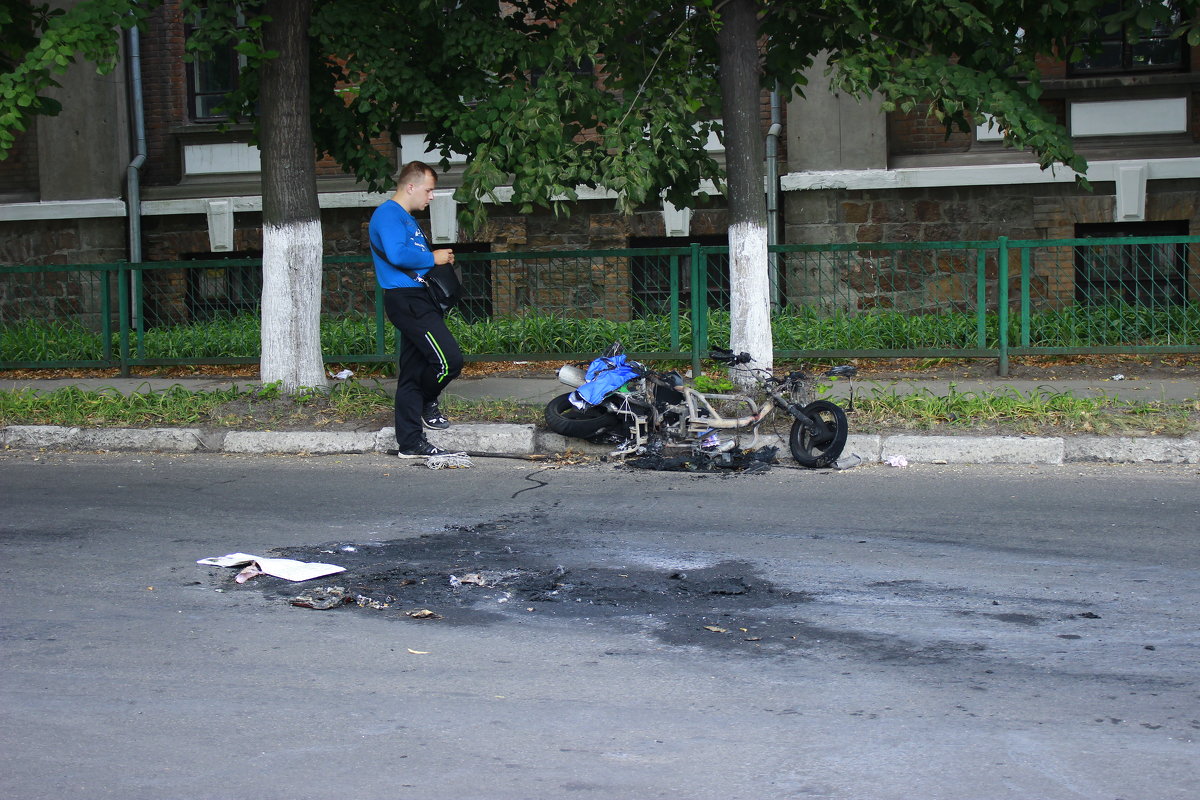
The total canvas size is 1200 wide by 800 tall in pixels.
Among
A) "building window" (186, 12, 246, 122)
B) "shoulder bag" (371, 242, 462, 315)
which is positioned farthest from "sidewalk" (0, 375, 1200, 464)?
"building window" (186, 12, 246, 122)

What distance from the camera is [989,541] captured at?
629 cm

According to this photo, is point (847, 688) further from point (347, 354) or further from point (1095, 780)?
point (347, 354)

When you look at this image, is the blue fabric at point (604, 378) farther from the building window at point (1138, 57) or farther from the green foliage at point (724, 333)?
the building window at point (1138, 57)

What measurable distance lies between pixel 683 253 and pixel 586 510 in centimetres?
483

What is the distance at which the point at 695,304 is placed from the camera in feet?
37.6

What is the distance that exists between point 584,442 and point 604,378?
0.67 m

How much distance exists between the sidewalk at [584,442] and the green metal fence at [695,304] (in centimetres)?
82

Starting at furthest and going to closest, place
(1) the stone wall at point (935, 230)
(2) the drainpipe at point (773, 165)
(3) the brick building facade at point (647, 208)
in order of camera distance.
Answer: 1. (2) the drainpipe at point (773, 165)
2. (3) the brick building facade at point (647, 208)
3. (1) the stone wall at point (935, 230)

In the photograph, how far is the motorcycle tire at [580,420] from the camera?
8.73 meters

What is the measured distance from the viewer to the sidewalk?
333 inches

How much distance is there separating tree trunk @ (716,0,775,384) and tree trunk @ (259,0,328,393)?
3.26 m

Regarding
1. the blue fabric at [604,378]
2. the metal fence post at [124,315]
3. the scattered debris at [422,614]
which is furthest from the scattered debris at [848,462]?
the metal fence post at [124,315]

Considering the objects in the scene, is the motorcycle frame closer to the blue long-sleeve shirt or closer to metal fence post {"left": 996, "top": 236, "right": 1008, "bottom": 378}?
the blue long-sleeve shirt

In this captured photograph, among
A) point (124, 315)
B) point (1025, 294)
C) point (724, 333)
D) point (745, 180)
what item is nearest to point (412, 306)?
point (745, 180)
